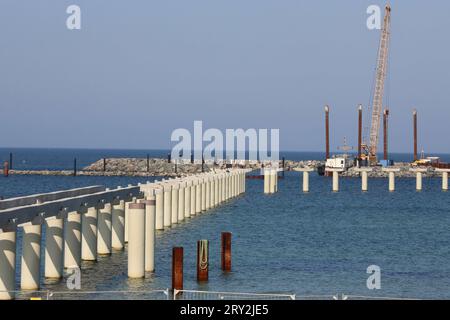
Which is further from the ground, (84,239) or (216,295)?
(84,239)

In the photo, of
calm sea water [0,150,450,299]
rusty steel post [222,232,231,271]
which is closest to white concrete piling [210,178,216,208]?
calm sea water [0,150,450,299]

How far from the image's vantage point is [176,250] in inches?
1175

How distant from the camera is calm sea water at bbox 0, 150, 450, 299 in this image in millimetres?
34812

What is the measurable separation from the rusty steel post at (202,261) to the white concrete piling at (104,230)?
20.5ft

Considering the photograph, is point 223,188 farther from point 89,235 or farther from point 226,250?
point 226,250

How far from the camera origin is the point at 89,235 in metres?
37.5

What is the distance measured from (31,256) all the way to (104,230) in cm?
1111

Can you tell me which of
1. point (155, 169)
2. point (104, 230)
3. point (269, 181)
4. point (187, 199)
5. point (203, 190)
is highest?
point (104, 230)

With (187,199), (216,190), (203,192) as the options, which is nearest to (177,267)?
(187,199)

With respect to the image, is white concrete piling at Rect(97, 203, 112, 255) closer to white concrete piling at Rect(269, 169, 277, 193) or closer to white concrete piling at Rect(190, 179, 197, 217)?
white concrete piling at Rect(190, 179, 197, 217)
